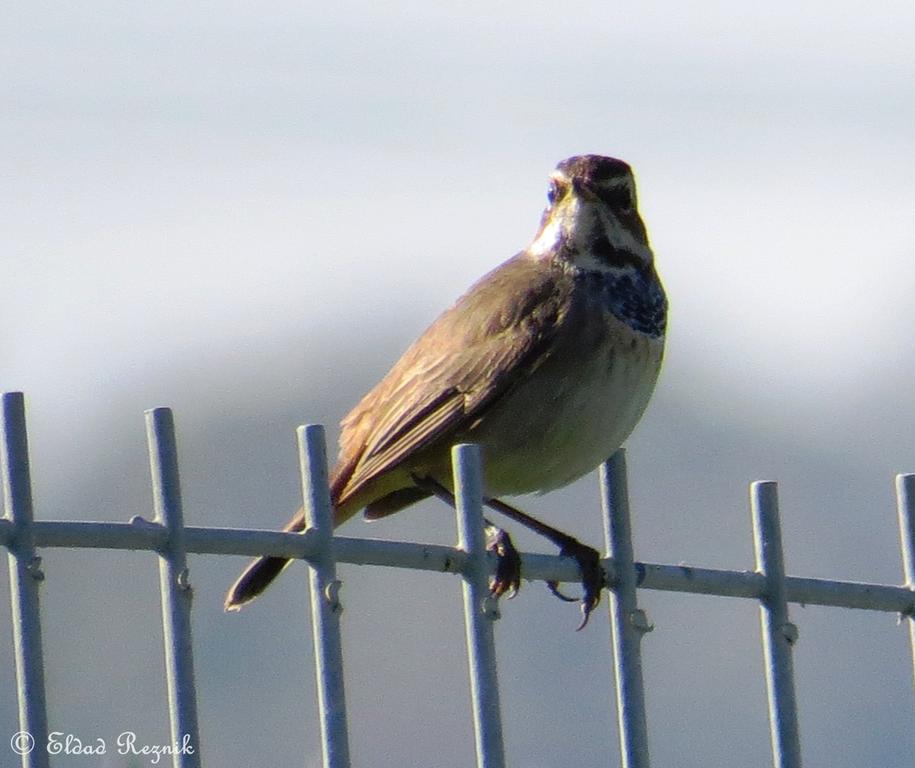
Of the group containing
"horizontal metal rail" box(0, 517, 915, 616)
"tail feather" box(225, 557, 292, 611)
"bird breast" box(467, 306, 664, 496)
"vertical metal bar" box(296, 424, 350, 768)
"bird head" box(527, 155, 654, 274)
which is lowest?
"vertical metal bar" box(296, 424, 350, 768)

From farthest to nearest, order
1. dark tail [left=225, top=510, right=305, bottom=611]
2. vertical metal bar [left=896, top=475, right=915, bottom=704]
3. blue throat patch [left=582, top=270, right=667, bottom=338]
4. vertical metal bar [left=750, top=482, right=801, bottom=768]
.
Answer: blue throat patch [left=582, top=270, right=667, bottom=338]
dark tail [left=225, top=510, right=305, bottom=611]
vertical metal bar [left=896, top=475, right=915, bottom=704]
vertical metal bar [left=750, top=482, right=801, bottom=768]

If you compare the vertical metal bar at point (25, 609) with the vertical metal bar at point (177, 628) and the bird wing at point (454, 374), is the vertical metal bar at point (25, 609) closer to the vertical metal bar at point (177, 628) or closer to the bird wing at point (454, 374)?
the vertical metal bar at point (177, 628)

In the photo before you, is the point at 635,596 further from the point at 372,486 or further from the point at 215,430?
the point at 215,430

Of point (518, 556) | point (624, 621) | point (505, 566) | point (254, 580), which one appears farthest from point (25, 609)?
point (254, 580)

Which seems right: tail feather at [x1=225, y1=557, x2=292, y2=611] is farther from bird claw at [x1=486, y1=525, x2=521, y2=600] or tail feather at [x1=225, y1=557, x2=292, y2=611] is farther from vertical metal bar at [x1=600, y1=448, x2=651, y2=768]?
vertical metal bar at [x1=600, y1=448, x2=651, y2=768]

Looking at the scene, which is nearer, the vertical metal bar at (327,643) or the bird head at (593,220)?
the vertical metal bar at (327,643)

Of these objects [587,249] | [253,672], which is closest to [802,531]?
[253,672]

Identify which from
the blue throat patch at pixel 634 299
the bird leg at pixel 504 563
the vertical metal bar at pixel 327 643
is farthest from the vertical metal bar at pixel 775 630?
the blue throat patch at pixel 634 299

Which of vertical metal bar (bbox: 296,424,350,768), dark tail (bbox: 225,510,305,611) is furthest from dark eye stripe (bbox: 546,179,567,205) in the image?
vertical metal bar (bbox: 296,424,350,768)
